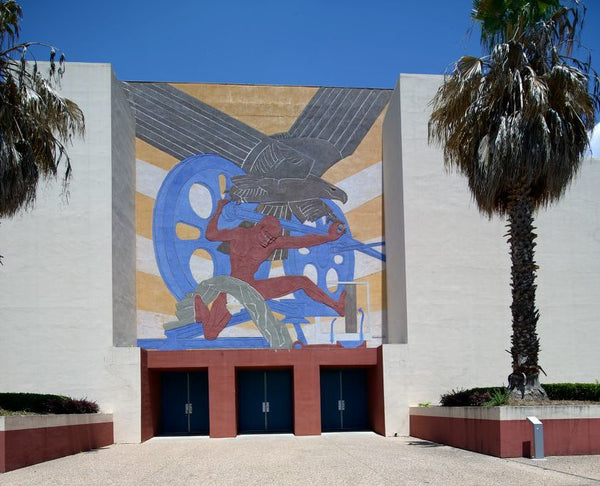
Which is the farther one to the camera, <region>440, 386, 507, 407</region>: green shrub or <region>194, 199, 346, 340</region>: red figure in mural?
<region>194, 199, 346, 340</region>: red figure in mural

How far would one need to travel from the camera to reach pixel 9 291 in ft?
75.0

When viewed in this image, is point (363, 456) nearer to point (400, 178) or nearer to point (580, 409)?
point (580, 409)

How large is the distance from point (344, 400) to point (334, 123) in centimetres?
1036

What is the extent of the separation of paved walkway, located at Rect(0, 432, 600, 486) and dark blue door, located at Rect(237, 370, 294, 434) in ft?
23.1

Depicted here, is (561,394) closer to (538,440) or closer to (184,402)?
(538,440)

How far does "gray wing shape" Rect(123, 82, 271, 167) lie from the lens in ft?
89.4

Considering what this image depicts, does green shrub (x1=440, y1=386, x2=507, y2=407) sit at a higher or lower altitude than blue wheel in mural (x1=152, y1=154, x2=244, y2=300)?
lower

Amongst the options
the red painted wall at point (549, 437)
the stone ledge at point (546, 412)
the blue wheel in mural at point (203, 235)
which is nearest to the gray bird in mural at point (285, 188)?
the blue wheel in mural at point (203, 235)

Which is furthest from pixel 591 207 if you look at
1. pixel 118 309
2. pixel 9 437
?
pixel 9 437

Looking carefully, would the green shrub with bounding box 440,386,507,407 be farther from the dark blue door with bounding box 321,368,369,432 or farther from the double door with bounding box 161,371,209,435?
the double door with bounding box 161,371,209,435

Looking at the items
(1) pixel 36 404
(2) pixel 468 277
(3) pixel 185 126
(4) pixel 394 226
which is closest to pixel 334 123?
(4) pixel 394 226

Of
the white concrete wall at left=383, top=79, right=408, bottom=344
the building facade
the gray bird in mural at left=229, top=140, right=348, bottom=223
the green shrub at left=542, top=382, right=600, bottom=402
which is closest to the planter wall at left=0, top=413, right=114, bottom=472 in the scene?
the building facade

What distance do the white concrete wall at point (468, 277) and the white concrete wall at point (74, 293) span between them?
8.88 m

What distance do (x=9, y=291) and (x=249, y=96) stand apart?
1115cm
